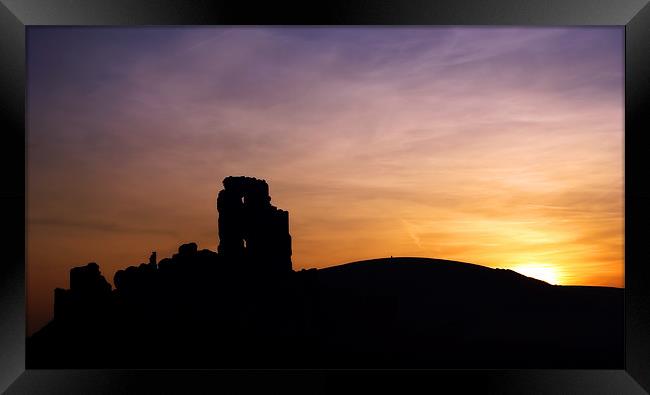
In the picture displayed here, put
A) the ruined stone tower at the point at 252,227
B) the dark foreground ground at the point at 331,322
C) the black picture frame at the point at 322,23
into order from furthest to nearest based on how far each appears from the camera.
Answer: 1. the ruined stone tower at the point at 252,227
2. the dark foreground ground at the point at 331,322
3. the black picture frame at the point at 322,23

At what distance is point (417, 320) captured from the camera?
22.4 m

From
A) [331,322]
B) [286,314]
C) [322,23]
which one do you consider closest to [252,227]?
[286,314]

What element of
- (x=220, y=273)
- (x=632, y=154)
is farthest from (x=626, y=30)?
(x=220, y=273)

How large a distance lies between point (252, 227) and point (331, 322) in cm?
545

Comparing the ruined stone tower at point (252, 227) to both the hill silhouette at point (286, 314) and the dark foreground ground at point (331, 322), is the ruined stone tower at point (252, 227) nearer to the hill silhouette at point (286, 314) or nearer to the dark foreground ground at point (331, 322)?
the hill silhouette at point (286, 314)

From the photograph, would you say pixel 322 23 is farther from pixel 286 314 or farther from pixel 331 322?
pixel 331 322

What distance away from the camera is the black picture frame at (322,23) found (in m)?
3.10

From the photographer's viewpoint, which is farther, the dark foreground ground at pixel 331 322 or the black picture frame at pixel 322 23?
the dark foreground ground at pixel 331 322

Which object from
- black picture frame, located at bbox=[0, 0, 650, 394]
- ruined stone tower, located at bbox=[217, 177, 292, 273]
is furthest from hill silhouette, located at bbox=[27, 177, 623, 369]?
black picture frame, located at bbox=[0, 0, 650, 394]

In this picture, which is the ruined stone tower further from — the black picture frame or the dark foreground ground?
the black picture frame

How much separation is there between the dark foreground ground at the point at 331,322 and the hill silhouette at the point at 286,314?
0.20 ft

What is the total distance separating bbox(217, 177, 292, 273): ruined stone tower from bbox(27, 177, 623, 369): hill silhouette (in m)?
0.05

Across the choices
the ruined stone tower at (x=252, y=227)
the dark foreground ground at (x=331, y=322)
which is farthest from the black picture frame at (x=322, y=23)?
the ruined stone tower at (x=252, y=227)

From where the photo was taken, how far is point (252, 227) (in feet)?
70.2
